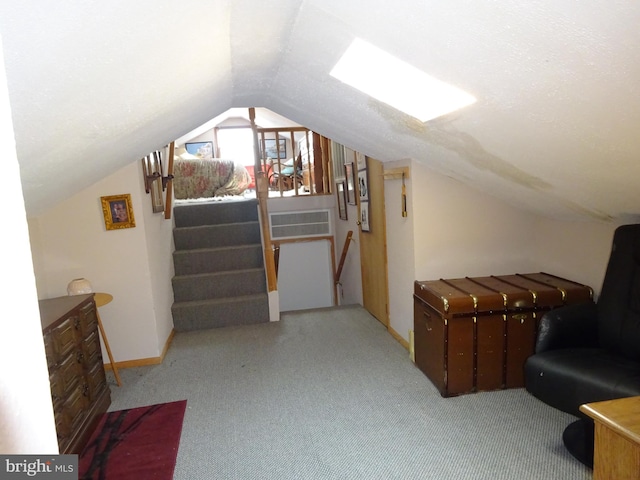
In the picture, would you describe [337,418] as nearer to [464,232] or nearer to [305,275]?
[464,232]

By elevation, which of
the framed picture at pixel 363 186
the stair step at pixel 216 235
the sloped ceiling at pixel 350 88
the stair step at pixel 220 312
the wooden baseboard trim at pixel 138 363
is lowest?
the wooden baseboard trim at pixel 138 363

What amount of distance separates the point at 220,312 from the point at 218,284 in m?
0.36

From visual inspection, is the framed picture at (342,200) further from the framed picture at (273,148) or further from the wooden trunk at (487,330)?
the framed picture at (273,148)

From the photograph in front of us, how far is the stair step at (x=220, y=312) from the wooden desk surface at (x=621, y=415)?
326 cm

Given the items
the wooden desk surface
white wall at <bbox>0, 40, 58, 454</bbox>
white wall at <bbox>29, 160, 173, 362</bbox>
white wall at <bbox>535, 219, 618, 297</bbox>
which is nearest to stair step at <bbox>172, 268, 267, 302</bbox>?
white wall at <bbox>29, 160, 173, 362</bbox>

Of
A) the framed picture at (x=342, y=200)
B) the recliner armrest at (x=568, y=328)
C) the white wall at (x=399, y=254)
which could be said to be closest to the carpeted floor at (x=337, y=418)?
the white wall at (x=399, y=254)

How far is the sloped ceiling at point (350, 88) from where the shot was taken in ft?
3.30

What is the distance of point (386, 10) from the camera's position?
1.22m

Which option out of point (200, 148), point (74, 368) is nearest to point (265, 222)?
point (74, 368)

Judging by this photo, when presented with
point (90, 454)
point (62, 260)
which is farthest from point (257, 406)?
point (62, 260)

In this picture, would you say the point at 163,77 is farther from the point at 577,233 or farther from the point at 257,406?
the point at 577,233

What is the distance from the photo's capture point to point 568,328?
2.27m

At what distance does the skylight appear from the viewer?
Answer: 1573 millimetres

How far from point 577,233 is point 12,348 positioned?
10.3ft
